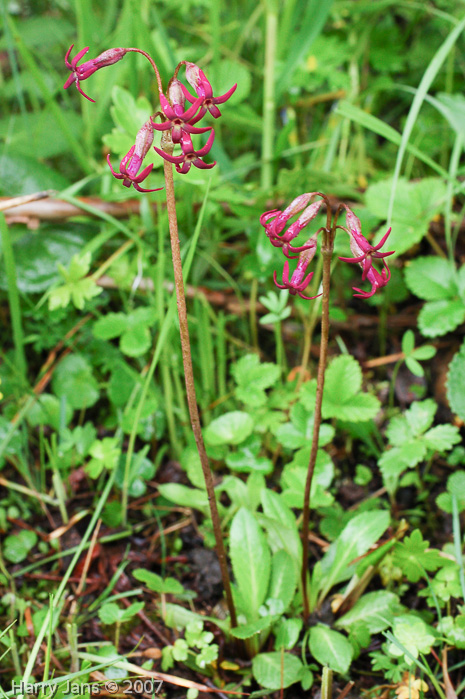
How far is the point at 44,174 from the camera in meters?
2.67

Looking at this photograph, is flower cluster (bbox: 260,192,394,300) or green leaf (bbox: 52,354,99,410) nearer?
flower cluster (bbox: 260,192,394,300)

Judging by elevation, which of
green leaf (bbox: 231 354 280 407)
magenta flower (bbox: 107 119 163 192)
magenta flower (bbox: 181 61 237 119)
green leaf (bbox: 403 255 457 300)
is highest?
magenta flower (bbox: 181 61 237 119)

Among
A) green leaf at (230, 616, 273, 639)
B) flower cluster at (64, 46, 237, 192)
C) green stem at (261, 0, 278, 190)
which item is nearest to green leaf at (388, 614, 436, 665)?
green leaf at (230, 616, 273, 639)

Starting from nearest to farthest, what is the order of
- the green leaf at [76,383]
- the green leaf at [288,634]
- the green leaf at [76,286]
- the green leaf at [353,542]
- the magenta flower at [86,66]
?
the magenta flower at [86,66] → the green leaf at [288,634] → the green leaf at [353,542] → the green leaf at [76,286] → the green leaf at [76,383]

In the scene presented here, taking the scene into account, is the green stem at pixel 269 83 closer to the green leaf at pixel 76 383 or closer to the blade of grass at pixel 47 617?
the green leaf at pixel 76 383

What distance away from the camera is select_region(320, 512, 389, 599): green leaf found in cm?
177

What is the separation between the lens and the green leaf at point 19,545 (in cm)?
199

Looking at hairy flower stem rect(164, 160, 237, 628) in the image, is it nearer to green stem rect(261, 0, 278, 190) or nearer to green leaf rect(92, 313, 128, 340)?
green leaf rect(92, 313, 128, 340)

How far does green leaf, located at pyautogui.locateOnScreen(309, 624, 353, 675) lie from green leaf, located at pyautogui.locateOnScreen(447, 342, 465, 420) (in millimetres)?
841

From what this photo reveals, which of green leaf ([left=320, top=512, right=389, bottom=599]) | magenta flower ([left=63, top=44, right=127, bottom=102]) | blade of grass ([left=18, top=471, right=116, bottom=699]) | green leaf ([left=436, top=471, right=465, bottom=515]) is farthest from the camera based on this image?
green leaf ([left=436, top=471, right=465, bottom=515])

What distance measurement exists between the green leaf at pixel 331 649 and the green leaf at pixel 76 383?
1267 millimetres

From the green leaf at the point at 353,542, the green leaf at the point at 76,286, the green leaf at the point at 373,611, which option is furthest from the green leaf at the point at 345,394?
the green leaf at the point at 76,286

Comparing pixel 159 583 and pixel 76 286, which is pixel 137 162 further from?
pixel 159 583

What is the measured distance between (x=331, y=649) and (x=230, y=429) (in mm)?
767
